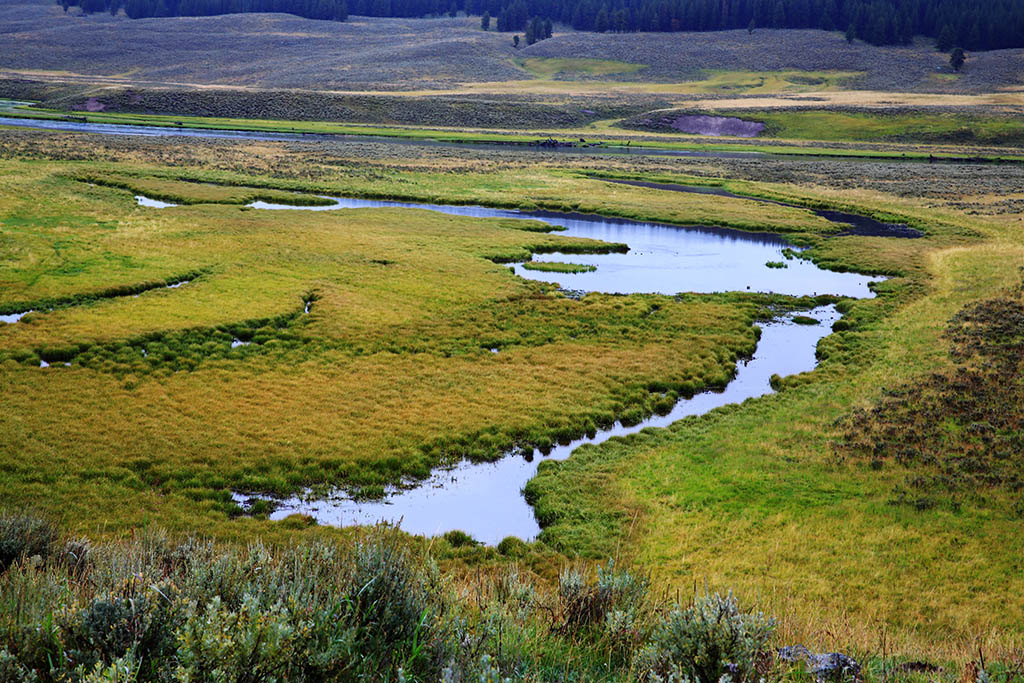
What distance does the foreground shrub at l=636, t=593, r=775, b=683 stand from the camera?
7.12 meters

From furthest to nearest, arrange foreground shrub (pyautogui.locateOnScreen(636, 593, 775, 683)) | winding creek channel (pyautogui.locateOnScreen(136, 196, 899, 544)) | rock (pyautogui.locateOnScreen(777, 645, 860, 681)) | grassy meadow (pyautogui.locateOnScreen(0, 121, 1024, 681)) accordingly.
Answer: winding creek channel (pyautogui.locateOnScreen(136, 196, 899, 544)), grassy meadow (pyautogui.locateOnScreen(0, 121, 1024, 681)), rock (pyautogui.locateOnScreen(777, 645, 860, 681)), foreground shrub (pyautogui.locateOnScreen(636, 593, 775, 683))

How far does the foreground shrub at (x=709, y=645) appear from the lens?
7.12 m

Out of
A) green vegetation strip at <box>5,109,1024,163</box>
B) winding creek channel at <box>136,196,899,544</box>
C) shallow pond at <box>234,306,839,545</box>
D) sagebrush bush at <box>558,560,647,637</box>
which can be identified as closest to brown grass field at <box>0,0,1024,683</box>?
shallow pond at <box>234,306,839,545</box>

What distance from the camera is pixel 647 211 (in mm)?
61312

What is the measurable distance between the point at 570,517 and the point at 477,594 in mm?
7352

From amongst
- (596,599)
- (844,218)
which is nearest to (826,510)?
(596,599)

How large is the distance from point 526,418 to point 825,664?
46.0ft

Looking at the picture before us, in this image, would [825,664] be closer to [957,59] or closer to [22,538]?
[22,538]

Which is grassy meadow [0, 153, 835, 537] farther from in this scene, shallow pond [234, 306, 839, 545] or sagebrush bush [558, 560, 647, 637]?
sagebrush bush [558, 560, 647, 637]

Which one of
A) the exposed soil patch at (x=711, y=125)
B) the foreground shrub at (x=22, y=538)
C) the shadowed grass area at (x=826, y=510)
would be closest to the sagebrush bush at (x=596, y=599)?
the shadowed grass area at (x=826, y=510)

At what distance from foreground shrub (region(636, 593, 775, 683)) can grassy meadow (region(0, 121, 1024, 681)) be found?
460 millimetres

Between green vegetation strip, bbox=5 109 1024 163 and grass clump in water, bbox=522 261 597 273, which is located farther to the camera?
green vegetation strip, bbox=5 109 1024 163

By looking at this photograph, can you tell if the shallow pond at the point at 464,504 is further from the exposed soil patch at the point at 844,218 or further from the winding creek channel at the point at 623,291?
the exposed soil patch at the point at 844,218

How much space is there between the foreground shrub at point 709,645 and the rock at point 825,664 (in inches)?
25.1
